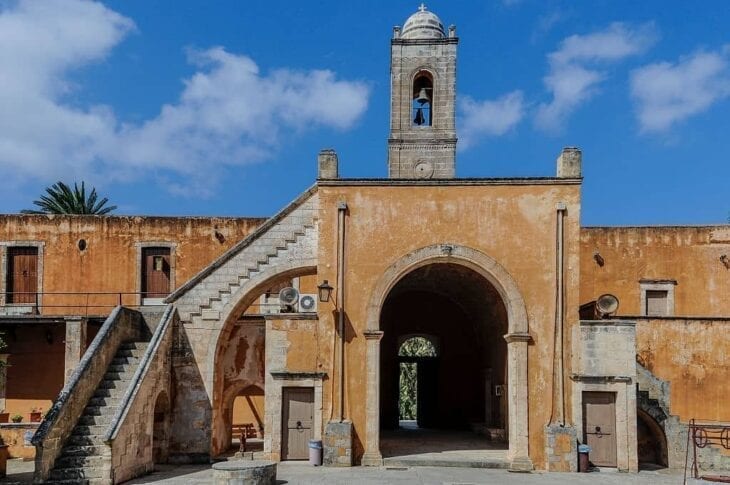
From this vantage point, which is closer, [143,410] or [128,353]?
[143,410]

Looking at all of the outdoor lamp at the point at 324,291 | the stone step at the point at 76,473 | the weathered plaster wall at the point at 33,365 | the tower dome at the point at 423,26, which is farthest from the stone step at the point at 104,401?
the tower dome at the point at 423,26

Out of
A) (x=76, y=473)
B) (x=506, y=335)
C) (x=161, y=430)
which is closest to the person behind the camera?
(x=76, y=473)

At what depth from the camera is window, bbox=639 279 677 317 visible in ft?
80.1

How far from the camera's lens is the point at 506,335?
17328 mm

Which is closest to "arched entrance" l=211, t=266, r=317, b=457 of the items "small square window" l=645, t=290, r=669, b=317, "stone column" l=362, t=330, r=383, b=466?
"stone column" l=362, t=330, r=383, b=466

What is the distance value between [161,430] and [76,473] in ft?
12.0

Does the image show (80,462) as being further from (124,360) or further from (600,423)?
(600,423)

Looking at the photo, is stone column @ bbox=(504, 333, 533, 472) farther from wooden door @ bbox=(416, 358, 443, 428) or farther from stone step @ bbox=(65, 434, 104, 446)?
stone step @ bbox=(65, 434, 104, 446)

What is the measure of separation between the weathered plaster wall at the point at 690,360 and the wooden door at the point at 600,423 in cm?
518

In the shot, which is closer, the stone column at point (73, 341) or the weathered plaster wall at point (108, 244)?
the stone column at point (73, 341)

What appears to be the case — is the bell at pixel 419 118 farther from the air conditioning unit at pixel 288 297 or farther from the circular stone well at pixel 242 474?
the circular stone well at pixel 242 474

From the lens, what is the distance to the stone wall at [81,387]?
45.3 ft

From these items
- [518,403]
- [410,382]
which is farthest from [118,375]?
[410,382]

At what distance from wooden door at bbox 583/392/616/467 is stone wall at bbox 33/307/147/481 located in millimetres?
11601
